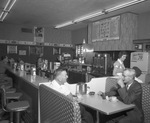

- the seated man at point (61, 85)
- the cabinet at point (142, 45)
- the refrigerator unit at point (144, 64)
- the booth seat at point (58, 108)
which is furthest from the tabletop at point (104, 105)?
the cabinet at point (142, 45)

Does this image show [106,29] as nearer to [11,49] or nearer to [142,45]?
[142,45]

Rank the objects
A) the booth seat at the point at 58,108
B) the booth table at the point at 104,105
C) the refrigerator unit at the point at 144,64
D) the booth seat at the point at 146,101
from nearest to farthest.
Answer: the booth seat at the point at 58,108, the booth table at the point at 104,105, the booth seat at the point at 146,101, the refrigerator unit at the point at 144,64

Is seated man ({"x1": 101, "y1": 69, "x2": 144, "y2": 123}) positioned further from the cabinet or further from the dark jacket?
the cabinet

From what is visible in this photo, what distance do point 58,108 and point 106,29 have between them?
579 cm

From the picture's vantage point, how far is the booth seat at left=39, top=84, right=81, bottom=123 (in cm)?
118

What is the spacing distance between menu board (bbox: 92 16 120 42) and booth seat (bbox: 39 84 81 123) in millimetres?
5088

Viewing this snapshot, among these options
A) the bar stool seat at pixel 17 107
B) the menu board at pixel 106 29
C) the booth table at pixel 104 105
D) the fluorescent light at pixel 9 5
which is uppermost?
the fluorescent light at pixel 9 5

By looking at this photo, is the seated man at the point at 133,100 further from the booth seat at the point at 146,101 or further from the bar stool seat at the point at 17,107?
the bar stool seat at the point at 17,107

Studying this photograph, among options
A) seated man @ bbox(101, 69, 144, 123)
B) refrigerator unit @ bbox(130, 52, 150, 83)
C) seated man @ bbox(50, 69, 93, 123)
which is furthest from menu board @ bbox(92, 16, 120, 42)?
seated man @ bbox(50, 69, 93, 123)

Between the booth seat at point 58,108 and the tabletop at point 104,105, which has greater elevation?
the booth seat at point 58,108

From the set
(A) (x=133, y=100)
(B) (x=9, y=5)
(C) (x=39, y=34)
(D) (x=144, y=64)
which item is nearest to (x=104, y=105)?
(A) (x=133, y=100)

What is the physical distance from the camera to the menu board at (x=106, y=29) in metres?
6.21

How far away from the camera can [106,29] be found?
6676 mm

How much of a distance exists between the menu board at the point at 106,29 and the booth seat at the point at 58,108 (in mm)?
5088
